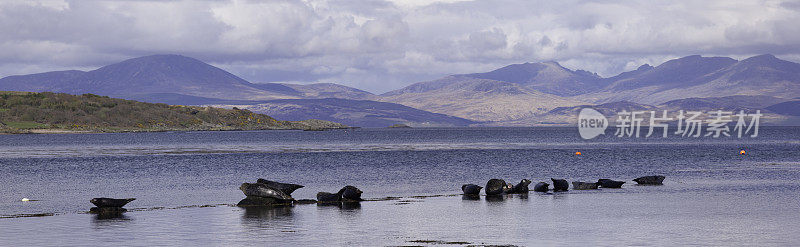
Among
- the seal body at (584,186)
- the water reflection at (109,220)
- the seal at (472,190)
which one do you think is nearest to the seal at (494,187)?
the seal at (472,190)

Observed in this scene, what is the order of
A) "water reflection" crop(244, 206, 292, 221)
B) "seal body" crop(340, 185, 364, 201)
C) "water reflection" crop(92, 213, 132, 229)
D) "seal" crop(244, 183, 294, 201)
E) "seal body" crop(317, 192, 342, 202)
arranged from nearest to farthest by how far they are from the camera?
"water reflection" crop(92, 213, 132, 229), "water reflection" crop(244, 206, 292, 221), "seal" crop(244, 183, 294, 201), "seal body" crop(317, 192, 342, 202), "seal body" crop(340, 185, 364, 201)

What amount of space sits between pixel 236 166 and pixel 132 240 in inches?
2578

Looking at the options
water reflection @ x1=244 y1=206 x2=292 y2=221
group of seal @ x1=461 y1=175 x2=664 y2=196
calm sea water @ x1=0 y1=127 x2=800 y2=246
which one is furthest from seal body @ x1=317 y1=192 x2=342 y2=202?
group of seal @ x1=461 y1=175 x2=664 y2=196

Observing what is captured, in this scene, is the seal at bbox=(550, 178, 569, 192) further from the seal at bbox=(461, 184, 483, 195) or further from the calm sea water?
the seal at bbox=(461, 184, 483, 195)

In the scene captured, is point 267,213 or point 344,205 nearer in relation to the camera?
point 267,213

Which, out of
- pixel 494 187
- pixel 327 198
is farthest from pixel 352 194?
pixel 494 187

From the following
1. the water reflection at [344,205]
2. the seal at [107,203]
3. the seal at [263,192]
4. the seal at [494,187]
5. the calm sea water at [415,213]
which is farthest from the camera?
the seal at [494,187]

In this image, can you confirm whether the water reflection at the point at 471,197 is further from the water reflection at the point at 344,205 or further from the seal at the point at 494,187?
the water reflection at the point at 344,205

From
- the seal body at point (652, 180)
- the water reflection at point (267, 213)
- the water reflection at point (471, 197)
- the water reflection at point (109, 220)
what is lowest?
the water reflection at point (109, 220)

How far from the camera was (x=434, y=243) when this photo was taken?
110 feet

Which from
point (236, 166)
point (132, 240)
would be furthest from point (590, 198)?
point (236, 166)

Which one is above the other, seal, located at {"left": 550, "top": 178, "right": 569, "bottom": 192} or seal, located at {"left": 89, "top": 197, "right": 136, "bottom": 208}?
seal, located at {"left": 550, "top": 178, "right": 569, "bottom": 192}

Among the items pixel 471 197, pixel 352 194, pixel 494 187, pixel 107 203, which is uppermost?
pixel 494 187

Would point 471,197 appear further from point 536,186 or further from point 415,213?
point 415,213
